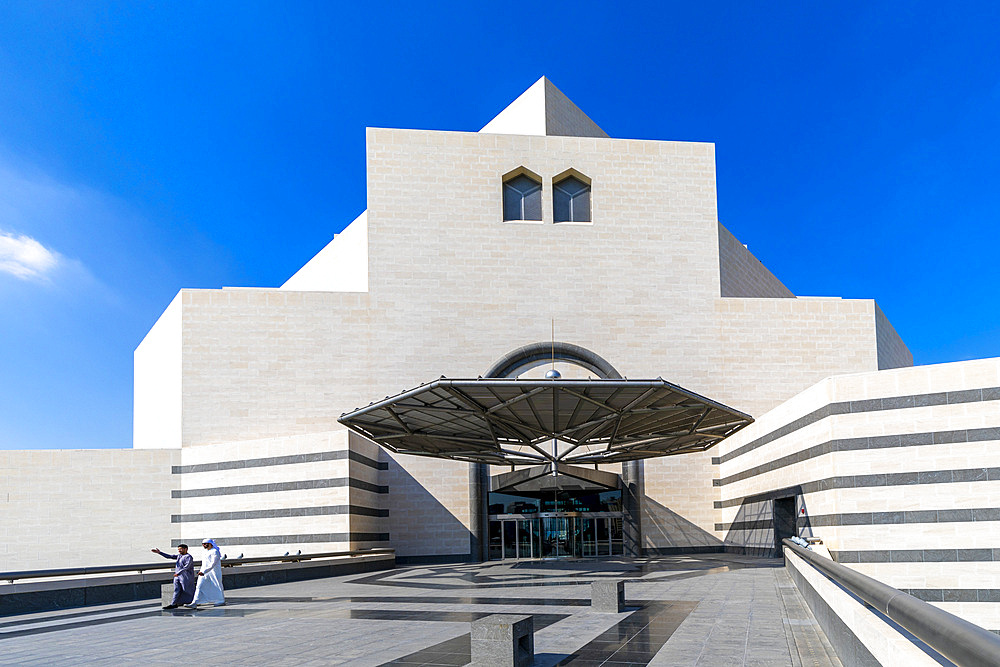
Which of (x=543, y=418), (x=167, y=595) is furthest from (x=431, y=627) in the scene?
(x=543, y=418)

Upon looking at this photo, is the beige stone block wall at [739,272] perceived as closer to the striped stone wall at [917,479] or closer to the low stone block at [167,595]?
the striped stone wall at [917,479]

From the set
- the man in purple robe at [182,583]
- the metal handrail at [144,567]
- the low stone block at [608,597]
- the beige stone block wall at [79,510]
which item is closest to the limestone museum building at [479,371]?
the beige stone block wall at [79,510]

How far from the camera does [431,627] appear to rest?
47.8 feet

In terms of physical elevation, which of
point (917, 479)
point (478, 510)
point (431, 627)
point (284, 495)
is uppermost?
point (917, 479)

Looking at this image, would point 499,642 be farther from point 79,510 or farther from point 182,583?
point 79,510

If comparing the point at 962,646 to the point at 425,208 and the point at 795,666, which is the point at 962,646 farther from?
the point at 425,208

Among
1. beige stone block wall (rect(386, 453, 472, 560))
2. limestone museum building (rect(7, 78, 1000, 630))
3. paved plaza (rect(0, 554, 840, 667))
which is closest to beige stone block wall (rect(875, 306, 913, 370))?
limestone museum building (rect(7, 78, 1000, 630))

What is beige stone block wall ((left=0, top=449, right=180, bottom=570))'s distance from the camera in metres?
36.2

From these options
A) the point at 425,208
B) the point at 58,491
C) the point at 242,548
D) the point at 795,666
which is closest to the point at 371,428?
the point at 242,548

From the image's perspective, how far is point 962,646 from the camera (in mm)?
2828

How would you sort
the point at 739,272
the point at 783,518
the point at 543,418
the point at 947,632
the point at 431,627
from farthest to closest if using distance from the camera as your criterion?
the point at 739,272
the point at 783,518
the point at 543,418
the point at 431,627
the point at 947,632

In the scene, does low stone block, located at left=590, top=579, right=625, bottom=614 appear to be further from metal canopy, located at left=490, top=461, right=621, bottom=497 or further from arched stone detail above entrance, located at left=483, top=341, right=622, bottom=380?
arched stone detail above entrance, located at left=483, top=341, right=622, bottom=380

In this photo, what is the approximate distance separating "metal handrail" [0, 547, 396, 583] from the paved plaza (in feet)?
6.14

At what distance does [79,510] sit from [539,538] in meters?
21.5
